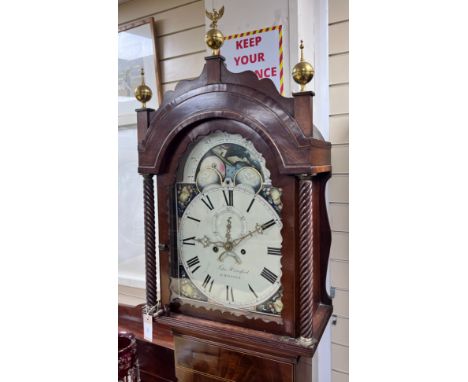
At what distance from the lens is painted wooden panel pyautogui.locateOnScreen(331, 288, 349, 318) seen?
1.25 meters

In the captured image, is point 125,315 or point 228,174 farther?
point 125,315

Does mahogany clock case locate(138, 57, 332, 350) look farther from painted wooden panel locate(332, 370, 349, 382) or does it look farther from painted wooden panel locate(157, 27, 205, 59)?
painted wooden panel locate(157, 27, 205, 59)

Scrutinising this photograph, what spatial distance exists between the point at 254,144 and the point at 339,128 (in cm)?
46

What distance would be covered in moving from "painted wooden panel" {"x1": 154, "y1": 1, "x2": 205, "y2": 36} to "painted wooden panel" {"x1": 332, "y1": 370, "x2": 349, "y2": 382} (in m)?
1.47

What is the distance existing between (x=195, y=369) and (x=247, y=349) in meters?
0.21

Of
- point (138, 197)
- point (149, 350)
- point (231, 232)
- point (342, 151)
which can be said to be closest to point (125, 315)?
point (149, 350)

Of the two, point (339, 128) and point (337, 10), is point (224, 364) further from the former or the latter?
point (337, 10)

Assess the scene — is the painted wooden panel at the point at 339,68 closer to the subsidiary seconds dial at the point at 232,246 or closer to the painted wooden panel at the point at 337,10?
the painted wooden panel at the point at 337,10

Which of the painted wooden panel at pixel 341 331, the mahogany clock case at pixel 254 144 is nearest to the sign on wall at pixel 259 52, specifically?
the mahogany clock case at pixel 254 144

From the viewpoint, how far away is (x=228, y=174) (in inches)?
36.9

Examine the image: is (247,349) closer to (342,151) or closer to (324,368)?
(324,368)

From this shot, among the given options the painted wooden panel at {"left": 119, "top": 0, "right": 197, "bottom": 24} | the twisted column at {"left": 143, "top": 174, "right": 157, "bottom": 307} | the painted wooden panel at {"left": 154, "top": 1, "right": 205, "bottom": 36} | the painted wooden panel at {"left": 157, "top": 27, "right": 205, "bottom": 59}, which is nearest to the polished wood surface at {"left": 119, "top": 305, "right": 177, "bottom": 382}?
the twisted column at {"left": 143, "top": 174, "right": 157, "bottom": 307}

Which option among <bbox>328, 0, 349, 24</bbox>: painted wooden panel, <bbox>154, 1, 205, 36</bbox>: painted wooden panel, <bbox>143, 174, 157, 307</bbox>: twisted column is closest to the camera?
<bbox>143, 174, 157, 307</bbox>: twisted column

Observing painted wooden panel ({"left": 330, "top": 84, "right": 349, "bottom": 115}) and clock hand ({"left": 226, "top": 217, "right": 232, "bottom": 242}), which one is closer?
clock hand ({"left": 226, "top": 217, "right": 232, "bottom": 242})
